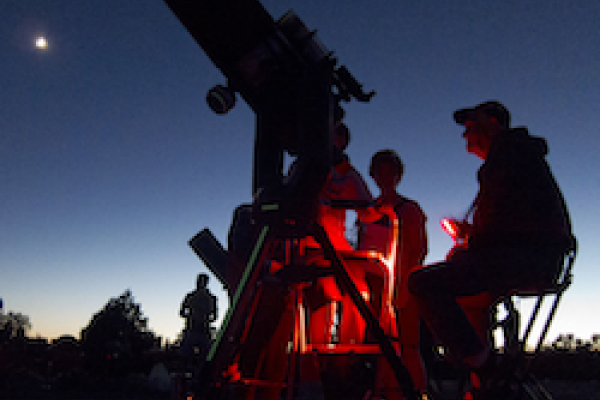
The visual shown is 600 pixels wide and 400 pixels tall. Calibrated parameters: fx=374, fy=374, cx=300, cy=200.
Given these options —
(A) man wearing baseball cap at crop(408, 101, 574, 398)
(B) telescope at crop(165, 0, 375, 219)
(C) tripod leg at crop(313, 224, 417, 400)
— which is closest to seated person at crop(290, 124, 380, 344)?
(C) tripod leg at crop(313, 224, 417, 400)

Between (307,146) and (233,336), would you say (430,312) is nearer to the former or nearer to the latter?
(233,336)

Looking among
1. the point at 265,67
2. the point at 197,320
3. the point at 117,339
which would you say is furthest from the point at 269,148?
the point at 117,339

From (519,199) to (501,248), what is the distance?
268 millimetres

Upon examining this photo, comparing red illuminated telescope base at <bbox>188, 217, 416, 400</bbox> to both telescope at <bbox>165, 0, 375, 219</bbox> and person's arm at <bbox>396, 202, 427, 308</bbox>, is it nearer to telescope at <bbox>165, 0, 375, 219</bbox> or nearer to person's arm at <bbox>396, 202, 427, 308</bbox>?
telescope at <bbox>165, 0, 375, 219</bbox>

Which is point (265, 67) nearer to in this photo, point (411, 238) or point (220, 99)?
point (220, 99)

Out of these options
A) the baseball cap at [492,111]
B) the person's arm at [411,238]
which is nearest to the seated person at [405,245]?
the person's arm at [411,238]

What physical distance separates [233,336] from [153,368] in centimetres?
682

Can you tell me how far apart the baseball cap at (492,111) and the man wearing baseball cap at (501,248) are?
315mm

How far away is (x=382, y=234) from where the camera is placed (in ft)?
10.9

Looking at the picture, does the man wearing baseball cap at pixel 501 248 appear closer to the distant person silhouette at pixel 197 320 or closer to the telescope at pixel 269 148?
the telescope at pixel 269 148

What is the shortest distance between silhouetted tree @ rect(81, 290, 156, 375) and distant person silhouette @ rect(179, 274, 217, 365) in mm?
1726

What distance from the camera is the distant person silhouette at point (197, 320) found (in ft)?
21.8

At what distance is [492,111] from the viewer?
2289 millimetres

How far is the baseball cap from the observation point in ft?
7.50
